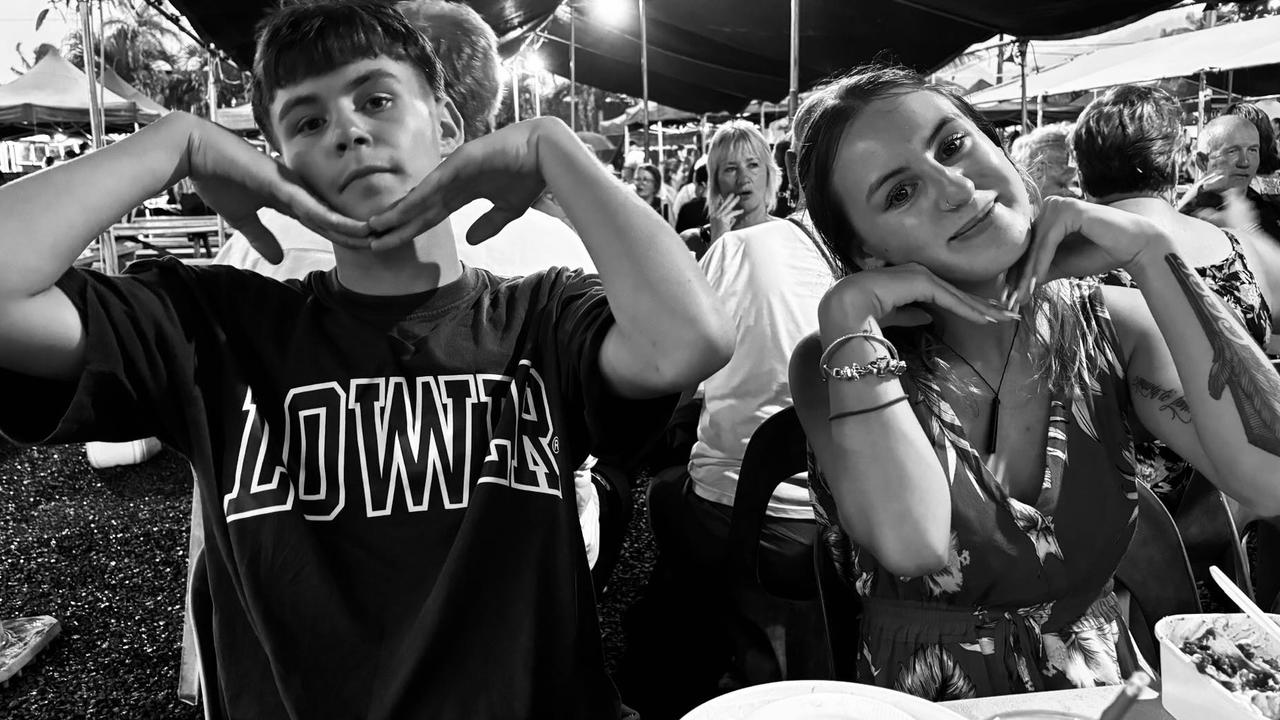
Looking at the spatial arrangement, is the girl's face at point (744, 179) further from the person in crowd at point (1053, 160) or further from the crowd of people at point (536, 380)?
the crowd of people at point (536, 380)

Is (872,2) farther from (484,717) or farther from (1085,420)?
(484,717)

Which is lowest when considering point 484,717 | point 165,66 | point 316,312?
point 484,717

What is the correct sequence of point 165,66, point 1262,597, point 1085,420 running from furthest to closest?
point 165,66 < point 1262,597 < point 1085,420

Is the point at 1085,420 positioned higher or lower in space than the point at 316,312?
lower

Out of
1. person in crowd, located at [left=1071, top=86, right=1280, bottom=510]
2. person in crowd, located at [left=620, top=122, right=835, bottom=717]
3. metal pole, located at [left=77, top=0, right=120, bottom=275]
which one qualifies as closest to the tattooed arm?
person in crowd, located at [left=620, top=122, right=835, bottom=717]

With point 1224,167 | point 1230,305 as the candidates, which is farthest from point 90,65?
point 1224,167

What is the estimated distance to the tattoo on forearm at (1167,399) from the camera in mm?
1367

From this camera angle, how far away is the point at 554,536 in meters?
1.20

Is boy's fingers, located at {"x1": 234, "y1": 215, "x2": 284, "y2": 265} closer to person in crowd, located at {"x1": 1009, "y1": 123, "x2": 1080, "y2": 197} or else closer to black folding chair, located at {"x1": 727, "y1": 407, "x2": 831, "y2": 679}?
black folding chair, located at {"x1": 727, "y1": 407, "x2": 831, "y2": 679}

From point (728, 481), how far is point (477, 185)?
1515 mm

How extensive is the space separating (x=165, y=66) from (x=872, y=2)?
2897 cm

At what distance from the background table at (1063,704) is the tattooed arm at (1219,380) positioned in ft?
1.83

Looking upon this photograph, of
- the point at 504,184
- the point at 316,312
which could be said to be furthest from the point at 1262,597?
the point at 316,312

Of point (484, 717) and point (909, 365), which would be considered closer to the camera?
point (484, 717)
